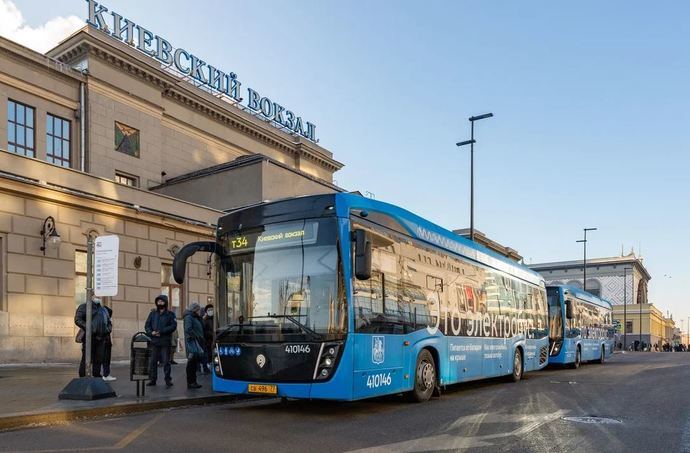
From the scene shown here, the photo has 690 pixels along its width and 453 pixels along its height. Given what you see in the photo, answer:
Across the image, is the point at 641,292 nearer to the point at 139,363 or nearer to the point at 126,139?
the point at 126,139

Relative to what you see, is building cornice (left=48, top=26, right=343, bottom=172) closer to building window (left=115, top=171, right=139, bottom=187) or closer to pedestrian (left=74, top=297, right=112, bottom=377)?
building window (left=115, top=171, right=139, bottom=187)

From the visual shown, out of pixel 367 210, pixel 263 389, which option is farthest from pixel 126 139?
pixel 263 389

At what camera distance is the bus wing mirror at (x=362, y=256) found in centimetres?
857

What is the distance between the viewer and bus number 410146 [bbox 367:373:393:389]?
911 cm

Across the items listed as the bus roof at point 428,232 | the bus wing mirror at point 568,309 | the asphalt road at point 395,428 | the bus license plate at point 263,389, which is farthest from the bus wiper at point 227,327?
the bus wing mirror at point 568,309

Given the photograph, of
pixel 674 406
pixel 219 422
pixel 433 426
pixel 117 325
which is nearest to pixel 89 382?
pixel 219 422

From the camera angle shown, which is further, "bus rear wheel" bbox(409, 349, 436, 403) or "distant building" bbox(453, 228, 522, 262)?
"distant building" bbox(453, 228, 522, 262)

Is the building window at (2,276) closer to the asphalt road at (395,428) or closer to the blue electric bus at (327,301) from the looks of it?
the asphalt road at (395,428)

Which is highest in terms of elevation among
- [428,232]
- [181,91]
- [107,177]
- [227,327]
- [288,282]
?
[181,91]

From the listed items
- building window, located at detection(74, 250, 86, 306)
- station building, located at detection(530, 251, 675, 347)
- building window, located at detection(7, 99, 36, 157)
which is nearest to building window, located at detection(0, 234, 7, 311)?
building window, located at detection(74, 250, 86, 306)

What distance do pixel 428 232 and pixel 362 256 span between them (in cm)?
344

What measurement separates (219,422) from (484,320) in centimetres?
726

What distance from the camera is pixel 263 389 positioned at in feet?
29.5

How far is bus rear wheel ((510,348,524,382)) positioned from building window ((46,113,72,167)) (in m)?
18.9
